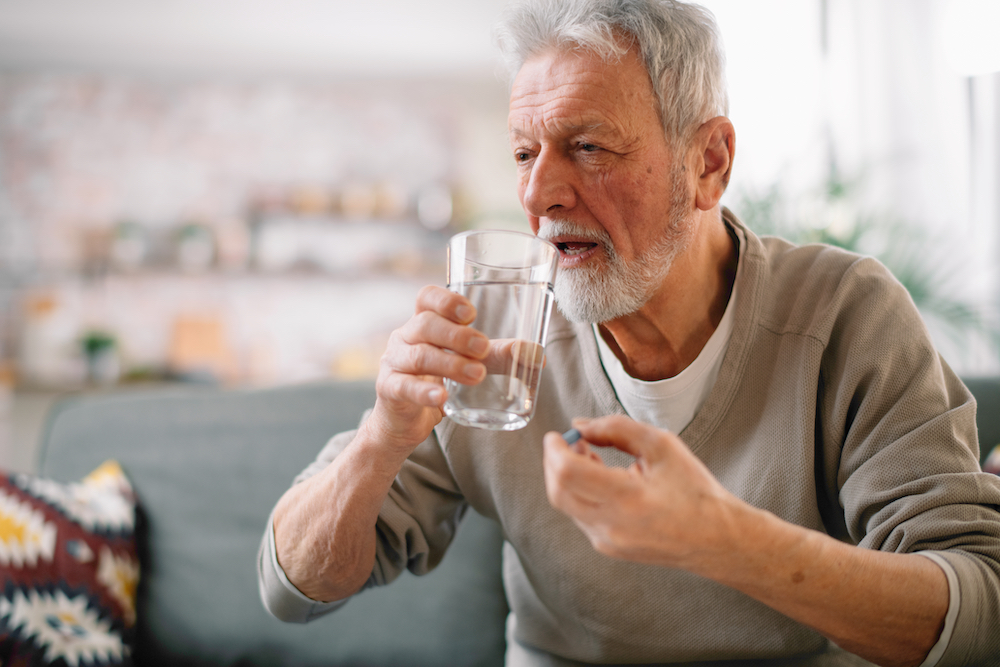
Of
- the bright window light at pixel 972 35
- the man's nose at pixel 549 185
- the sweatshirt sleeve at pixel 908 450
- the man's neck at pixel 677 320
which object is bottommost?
the sweatshirt sleeve at pixel 908 450

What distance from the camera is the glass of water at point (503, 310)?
2.25 ft

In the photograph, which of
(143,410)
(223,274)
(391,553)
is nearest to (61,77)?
(223,274)

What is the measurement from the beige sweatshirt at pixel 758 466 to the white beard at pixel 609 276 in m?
0.11

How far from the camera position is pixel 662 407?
1.03 m

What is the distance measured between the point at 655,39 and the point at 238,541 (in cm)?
121

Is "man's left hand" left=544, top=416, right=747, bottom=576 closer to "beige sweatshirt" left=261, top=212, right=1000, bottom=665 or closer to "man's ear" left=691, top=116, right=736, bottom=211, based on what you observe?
"beige sweatshirt" left=261, top=212, right=1000, bottom=665

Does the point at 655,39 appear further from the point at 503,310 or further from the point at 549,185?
the point at 503,310

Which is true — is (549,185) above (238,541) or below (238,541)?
above

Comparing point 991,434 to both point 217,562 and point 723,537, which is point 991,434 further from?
point 217,562

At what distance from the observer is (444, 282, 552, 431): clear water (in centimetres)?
69

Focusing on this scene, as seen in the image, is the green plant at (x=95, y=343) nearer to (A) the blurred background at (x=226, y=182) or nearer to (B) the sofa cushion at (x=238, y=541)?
(A) the blurred background at (x=226, y=182)

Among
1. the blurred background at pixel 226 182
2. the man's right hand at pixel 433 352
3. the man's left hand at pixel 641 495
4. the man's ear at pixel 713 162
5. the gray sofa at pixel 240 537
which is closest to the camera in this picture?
the man's left hand at pixel 641 495

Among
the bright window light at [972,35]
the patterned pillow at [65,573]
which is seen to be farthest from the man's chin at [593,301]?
the bright window light at [972,35]

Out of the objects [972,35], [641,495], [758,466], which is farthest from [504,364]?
[972,35]
